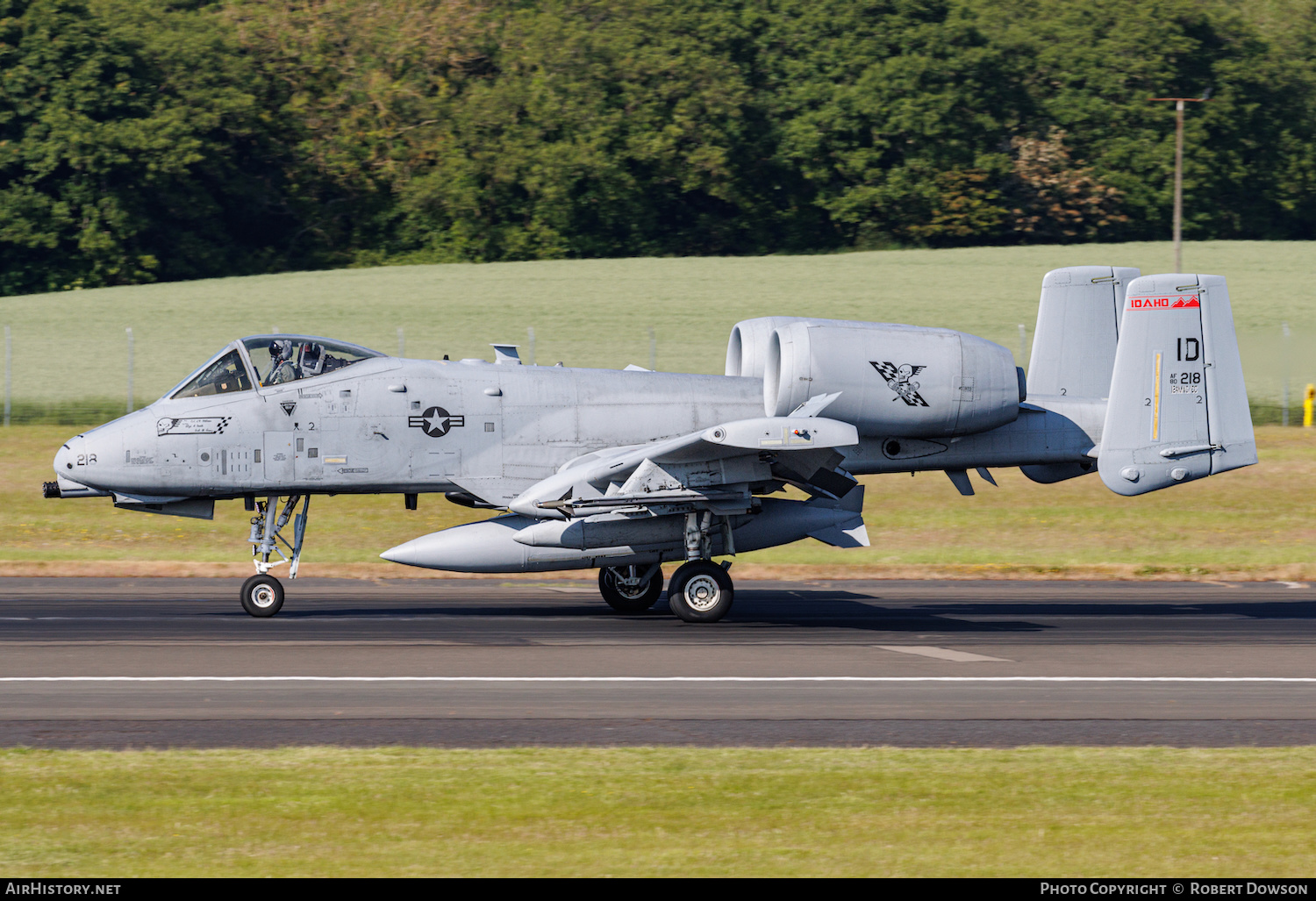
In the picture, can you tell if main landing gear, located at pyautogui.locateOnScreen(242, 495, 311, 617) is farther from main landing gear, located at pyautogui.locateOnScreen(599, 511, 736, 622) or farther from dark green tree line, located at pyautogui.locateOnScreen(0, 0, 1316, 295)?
dark green tree line, located at pyautogui.locateOnScreen(0, 0, 1316, 295)

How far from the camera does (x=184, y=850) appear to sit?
7.64m

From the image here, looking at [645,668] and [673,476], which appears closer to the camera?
[645,668]

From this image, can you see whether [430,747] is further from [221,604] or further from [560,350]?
[560,350]

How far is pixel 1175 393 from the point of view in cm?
1784

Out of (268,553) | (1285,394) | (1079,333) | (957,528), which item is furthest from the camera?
(1285,394)

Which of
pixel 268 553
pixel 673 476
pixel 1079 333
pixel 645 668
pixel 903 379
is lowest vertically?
pixel 645 668

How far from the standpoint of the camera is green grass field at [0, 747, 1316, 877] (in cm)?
750

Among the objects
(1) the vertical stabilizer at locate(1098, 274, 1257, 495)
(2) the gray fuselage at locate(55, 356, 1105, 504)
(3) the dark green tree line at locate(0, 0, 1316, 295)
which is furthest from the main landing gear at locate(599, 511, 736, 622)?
(3) the dark green tree line at locate(0, 0, 1316, 295)

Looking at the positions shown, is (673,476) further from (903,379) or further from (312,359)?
(312,359)

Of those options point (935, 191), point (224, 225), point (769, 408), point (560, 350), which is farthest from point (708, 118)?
point (769, 408)

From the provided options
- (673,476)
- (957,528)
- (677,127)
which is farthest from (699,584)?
(677,127)

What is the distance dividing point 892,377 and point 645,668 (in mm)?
5159

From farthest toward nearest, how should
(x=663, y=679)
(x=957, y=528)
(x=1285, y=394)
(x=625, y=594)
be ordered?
1. (x=1285, y=394)
2. (x=957, y=528)
3. (x=625, y=594)
4. (x=663, y=679)

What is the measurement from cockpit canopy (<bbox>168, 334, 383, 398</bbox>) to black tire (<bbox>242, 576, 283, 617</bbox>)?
219 centimetres
